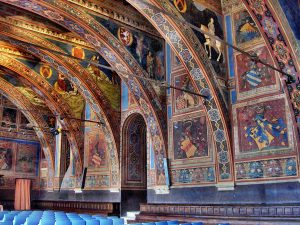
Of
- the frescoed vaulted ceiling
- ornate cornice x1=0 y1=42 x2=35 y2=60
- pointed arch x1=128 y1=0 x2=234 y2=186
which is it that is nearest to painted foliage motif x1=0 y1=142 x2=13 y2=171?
the frescoed vaulted ceiling

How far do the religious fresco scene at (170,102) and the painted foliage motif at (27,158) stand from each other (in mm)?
4402

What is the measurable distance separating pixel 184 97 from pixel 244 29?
3.30 meters

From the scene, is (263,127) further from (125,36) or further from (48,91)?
(48,91)

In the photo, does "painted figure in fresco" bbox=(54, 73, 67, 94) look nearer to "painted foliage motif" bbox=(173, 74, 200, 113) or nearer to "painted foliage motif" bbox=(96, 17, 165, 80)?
"painted foliage motif" bbox=(96, 17, 165, 80)

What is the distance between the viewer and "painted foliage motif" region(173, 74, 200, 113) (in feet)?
44.5

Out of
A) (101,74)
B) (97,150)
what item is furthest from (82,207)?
(101,74)

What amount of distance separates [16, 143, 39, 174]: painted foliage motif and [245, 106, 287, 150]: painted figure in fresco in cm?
1642

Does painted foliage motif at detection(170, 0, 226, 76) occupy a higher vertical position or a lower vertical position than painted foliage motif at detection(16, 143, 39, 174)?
higher

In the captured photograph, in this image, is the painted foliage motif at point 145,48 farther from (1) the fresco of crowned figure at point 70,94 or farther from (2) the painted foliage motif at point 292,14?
(2) the painted foliage motif at point 292,14

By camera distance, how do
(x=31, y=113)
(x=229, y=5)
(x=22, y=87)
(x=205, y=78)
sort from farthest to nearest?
(x=31, y=113), (x=22, y=87), (x=229, y=5), (x=205, y=78)

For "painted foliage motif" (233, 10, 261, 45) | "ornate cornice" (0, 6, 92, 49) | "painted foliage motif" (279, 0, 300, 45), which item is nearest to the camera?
"painted foliage motif" (279, 0, 300, 45)

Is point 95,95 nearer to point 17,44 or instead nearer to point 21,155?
point 17,44

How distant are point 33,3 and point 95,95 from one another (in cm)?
576

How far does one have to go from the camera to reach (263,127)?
1127 cm
